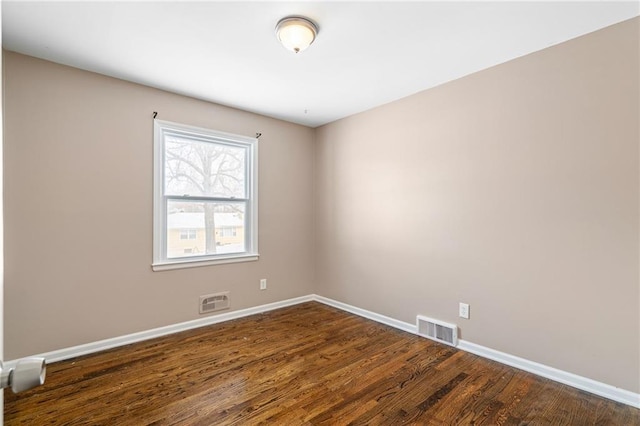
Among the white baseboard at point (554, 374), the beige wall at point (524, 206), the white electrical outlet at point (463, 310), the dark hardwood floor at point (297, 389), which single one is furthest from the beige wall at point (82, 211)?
the white baseboard at point (554, 374)

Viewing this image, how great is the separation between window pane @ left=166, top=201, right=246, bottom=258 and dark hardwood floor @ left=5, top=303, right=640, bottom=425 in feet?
3.04

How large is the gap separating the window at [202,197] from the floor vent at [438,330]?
2.02 meters

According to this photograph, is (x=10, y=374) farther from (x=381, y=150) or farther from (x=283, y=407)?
(x=381, y=150)

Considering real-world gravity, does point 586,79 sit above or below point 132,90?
below

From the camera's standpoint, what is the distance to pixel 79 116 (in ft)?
9.39

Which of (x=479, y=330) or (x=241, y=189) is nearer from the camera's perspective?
(x=479, y=330)

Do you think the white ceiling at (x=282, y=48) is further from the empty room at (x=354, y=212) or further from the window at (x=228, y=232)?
the window at (x=228, y=232)

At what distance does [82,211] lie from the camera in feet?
9.43

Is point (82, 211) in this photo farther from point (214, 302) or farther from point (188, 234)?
point (214, 302)

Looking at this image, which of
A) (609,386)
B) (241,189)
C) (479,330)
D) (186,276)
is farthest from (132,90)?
(609,386)

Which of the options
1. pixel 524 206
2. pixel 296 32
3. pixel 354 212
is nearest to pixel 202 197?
pixel 354 212

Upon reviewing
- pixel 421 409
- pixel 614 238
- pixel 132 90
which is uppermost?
pixel 132 90

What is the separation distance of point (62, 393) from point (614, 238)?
3.87m

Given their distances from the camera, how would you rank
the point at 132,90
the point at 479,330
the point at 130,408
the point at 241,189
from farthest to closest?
the point at 241,189, the point at 132,90, the point at 479,330, the point at 130,408
